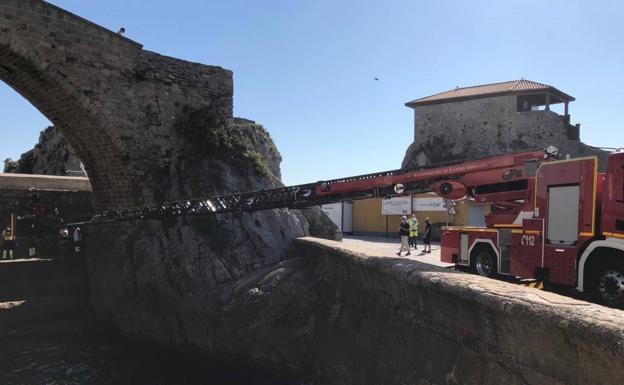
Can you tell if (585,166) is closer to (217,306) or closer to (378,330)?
(378,330)

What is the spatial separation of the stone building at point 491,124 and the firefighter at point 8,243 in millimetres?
32958

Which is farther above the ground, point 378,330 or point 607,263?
point 607,263

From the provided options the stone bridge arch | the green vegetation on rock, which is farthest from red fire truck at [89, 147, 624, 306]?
the green vegetation on rock

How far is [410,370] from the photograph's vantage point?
5848mm

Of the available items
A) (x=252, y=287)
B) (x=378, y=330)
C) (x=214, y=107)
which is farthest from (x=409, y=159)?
(x=378, y=330)

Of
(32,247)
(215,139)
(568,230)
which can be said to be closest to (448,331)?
(568,230)

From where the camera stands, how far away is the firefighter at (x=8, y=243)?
524 inches

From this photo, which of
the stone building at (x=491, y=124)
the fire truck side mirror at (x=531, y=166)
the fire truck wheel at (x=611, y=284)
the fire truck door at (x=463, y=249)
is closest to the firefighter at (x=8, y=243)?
the fire truck door at (x=463, y=249)

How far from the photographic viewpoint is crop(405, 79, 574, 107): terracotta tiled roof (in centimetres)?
3928

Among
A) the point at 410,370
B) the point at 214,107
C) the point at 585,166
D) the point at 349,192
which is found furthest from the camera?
the point at 214,107

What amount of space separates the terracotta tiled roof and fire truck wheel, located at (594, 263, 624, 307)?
3572cm

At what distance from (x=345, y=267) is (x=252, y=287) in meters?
2.88

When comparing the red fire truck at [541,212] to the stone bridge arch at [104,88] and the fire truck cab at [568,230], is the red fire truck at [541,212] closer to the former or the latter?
the fire truck cab at [568,230]

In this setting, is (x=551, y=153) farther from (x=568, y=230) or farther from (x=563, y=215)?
(x=568, y=230)
